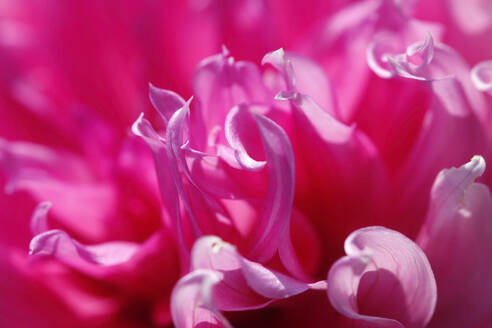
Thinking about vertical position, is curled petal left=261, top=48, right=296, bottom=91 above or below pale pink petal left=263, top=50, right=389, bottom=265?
above

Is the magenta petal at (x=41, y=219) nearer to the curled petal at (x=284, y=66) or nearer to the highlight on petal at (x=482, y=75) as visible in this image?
the curled petal at (x=284, y=66)

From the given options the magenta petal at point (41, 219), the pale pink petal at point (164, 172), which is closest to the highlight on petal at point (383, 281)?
the pale pink petal at point (164, 172)

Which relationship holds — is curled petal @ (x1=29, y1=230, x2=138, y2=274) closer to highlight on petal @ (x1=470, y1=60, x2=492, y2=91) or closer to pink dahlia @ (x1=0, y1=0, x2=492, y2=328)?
pink dahlia @ (x1=0, y1=0, x2=492, y2=328)

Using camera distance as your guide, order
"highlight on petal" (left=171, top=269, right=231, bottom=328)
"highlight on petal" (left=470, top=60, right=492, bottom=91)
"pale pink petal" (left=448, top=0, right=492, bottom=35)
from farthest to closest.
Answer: "pale pink petal" (left=448, top=0, right=492, bottom=35) < "highlight on petal" (left=470, top=60, right=492, bottom=91) < "highlight on petal" (left=171, top=269, right=231, bottom=328)

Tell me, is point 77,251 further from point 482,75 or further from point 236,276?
point 482,75

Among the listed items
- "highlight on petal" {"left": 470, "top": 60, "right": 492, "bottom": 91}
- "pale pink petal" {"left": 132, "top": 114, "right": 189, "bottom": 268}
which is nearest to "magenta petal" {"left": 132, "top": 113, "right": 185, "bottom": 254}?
"pale pink petal" {"left": 132, "top": 114, "right": 189, "bottom": 268}

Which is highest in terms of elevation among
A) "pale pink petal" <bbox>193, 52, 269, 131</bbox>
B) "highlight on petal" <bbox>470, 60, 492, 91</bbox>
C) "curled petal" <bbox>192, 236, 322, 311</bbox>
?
"pale pink petal" <bbox>193, 52, 269, 131</bbox>

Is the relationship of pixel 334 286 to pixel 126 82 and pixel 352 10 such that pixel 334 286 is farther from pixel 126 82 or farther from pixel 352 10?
pixel 126 82
